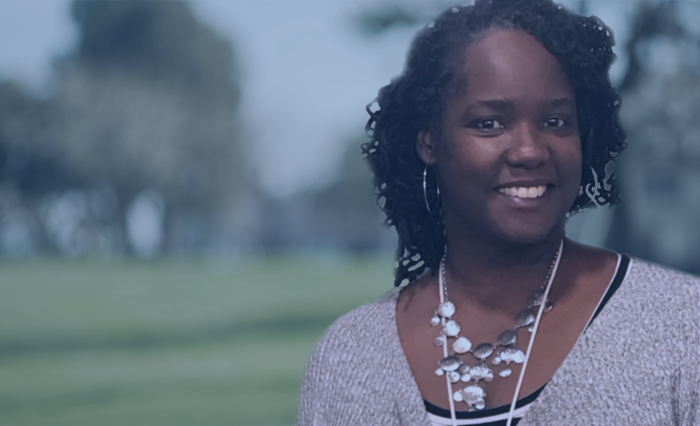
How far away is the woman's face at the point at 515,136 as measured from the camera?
0.95 m

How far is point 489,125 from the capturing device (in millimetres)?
976

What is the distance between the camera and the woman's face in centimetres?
95

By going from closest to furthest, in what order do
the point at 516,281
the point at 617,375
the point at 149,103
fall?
the point at 617,375, the point at 516,281, the point at 149,103

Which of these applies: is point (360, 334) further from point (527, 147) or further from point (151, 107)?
point (151, 107)

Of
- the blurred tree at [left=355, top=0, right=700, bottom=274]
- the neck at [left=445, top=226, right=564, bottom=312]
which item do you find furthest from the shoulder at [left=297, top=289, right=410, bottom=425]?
the blurred tree at [left=355, top=0, right=700, bottom=274]

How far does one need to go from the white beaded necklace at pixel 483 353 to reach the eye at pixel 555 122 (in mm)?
155

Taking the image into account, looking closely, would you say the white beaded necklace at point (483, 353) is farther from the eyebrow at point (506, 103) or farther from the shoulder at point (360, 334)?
the eyebrow at point (506, 103)

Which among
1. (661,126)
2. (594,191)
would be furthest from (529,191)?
(661,126)

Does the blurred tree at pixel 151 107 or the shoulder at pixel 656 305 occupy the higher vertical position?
the blurred tree at pixel 151 107

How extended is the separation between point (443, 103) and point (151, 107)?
10.8 feet

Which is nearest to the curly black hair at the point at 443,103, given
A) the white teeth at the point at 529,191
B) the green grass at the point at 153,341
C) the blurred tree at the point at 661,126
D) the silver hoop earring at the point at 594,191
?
the silver hoop earring at the point at 594,191

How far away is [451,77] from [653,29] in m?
2.60

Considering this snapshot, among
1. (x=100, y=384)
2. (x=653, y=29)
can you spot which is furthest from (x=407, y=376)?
(x=100, y=384)

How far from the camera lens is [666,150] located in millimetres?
3527
